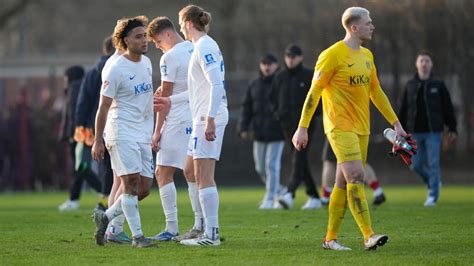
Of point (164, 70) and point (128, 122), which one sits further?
point (164, 70)

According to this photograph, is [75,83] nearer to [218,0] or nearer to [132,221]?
[132,221]

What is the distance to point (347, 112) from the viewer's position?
35.6ft

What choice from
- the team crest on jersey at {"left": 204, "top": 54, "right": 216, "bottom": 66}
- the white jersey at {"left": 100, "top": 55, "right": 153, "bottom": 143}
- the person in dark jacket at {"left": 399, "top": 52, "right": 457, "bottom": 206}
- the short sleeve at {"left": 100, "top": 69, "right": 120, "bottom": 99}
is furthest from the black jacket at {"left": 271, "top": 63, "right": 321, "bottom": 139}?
the short sleeve at {"left": 100, "top": 69, "right": 120, "bottom": 99}

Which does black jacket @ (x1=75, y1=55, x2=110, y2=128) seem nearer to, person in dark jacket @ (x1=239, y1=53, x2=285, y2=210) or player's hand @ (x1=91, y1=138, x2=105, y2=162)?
person in dark jacket @ (x1=239, y1=53, x2=285, y2=210)

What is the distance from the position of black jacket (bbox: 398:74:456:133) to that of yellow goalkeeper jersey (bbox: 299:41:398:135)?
751 cm

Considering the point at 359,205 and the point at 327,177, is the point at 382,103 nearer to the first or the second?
the point at 359,205

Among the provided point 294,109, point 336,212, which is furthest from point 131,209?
point 294,109

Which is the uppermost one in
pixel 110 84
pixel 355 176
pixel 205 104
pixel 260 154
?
pixel 110 84

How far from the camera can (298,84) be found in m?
17.9

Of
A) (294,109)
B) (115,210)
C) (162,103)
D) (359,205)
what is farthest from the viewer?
(294,109)

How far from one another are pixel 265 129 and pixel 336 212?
7725 mm

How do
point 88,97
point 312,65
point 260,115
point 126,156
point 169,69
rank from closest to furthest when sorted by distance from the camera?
point 126,156
point 169,69
point 88,97
point 260,115
point 312,65

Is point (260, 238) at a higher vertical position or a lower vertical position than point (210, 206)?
lower

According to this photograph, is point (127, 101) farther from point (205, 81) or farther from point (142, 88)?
point (205, 81)
